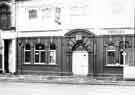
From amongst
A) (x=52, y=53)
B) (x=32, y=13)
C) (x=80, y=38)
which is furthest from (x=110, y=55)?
(x=32, y=13)

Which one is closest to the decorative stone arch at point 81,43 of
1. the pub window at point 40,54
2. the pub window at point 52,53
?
the pub window at point 52,53

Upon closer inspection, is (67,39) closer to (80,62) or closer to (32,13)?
(80,62)

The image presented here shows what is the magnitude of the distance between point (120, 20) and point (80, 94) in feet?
44.0

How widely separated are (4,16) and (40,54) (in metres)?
5.86

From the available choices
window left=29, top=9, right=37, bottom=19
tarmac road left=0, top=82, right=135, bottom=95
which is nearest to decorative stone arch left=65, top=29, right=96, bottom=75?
window left=29, top=9, right=37, bottom=19

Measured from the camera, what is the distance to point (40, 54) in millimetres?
29344

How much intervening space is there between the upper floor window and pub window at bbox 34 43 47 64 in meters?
4.08

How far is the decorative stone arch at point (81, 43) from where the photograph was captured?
89.4 ft

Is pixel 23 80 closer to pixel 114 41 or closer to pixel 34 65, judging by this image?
pixel 34 65

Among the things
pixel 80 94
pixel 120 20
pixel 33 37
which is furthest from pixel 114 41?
pixel 80 94

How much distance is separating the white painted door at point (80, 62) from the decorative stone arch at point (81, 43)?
0.34 metres

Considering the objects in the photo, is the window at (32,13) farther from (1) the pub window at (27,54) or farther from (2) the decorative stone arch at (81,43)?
(2) the decorative stone arch at (81,43)

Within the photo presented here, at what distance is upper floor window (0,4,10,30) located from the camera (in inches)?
1222

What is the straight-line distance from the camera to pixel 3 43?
3142cm
